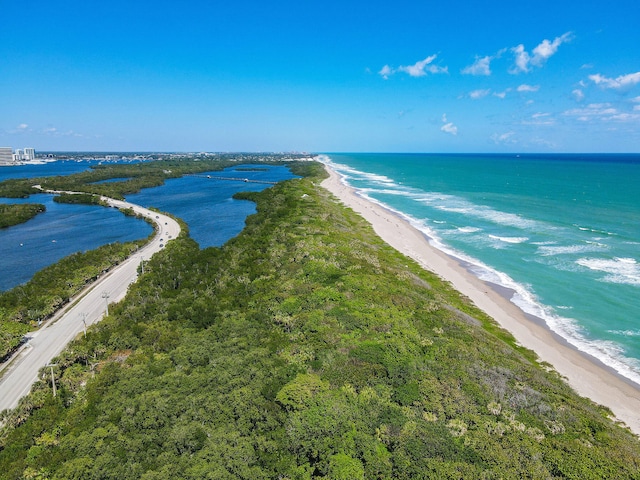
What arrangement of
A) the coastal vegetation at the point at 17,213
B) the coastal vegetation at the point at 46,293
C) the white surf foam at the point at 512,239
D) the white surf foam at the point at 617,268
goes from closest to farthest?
1. the coastal vegetation at the point at 46,293
2. the white surf foam at the point at 617,268
3. the white surf foam at the point at 512,239
4. the coastal vegetation at the point at 17,213

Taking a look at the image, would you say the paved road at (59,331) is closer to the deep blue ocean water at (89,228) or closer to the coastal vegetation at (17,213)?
the deep blue ocean water at (89,228)

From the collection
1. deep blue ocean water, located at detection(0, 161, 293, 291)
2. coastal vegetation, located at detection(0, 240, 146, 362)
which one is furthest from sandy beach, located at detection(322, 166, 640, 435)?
coastal vegetation, located at detection(0, 240, 146, 362)

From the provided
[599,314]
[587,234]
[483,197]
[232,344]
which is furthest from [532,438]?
[483,197]

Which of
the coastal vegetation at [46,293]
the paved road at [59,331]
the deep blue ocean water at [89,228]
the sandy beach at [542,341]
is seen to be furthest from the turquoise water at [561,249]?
the coastal vegetation at [46,293]

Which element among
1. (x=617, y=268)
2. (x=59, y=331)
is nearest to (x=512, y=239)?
(x=617, y=268)

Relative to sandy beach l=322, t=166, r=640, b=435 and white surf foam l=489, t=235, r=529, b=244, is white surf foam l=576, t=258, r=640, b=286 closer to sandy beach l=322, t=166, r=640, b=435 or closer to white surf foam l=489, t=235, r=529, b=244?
white surf foam l=489, t=235, r=529, b=244
